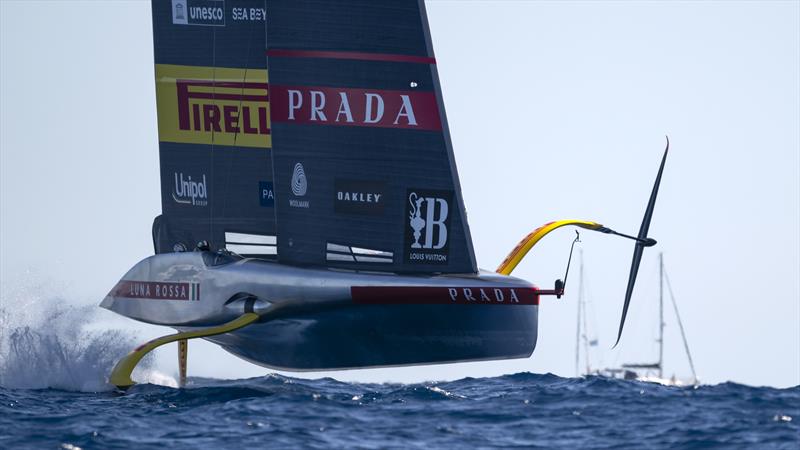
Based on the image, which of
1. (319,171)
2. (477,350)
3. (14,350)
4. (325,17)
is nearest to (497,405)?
(477,350)

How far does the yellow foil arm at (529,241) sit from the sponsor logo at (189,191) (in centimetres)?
522

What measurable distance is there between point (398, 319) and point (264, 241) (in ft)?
13.2

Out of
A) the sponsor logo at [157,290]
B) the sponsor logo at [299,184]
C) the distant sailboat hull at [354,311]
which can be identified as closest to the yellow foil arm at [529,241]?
the distant sailboat hull at [354,311]

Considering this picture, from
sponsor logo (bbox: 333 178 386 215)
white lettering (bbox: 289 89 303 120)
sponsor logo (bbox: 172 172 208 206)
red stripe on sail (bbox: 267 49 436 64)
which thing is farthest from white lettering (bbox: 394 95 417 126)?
sponsor logo (bbox: 172 172 208 206)

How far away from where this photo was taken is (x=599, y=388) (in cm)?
2186

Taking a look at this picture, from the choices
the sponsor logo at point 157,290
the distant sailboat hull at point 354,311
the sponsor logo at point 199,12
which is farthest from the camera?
the sponsor logo at point 199,12

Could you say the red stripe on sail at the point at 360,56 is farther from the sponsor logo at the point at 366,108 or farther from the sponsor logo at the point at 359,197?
the sponsor logo at the point at 359,197

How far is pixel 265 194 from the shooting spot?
985 inches

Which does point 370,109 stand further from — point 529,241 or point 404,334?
point 529,241

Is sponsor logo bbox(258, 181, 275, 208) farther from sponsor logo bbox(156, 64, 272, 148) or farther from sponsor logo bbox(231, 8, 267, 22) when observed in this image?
sponsor logo bbox(231, 8, 267, 22)

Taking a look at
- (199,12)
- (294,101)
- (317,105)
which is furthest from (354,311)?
(199,12)

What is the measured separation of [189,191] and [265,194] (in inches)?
54.2

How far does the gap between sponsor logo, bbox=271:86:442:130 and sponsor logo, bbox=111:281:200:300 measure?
3.28 m

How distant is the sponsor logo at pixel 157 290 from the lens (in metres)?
23.2
